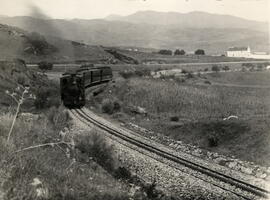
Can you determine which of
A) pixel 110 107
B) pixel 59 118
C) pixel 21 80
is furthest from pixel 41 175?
pixel 21 80

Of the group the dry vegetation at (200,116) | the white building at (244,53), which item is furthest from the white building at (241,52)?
the dry vegetation at (200,116)

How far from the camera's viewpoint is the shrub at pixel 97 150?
16.4 meters

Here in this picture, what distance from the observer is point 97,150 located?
16.8 metres

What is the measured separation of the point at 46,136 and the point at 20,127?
1122 millimetres

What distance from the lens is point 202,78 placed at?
70875 mm

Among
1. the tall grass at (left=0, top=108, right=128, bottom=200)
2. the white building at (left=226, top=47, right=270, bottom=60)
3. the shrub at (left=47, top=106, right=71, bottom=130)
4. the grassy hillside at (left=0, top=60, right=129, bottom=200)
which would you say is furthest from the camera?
the white building at (left=226, top=47, right=270, bottom=60)

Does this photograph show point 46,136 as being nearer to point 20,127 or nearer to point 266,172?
point 20,127

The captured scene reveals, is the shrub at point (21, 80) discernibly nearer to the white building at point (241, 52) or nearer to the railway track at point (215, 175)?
the railway track at point (215, 175)

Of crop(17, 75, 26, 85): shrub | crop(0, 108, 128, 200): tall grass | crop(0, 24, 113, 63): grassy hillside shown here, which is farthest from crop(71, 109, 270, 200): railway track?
crop(0, 24, 113, 63): grassy hillside

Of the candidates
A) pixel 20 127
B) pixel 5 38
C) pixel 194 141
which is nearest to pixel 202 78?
pixel 5 38

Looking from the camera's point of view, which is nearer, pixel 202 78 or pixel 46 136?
pixel 46 136

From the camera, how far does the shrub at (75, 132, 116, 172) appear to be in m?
16.4

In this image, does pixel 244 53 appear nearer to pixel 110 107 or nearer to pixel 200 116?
pixel 110 107

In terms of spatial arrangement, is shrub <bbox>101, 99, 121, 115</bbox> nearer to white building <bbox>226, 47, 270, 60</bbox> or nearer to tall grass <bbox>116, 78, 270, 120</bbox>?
tall grass <bbox>116, 78, 270, 120</bbox>
